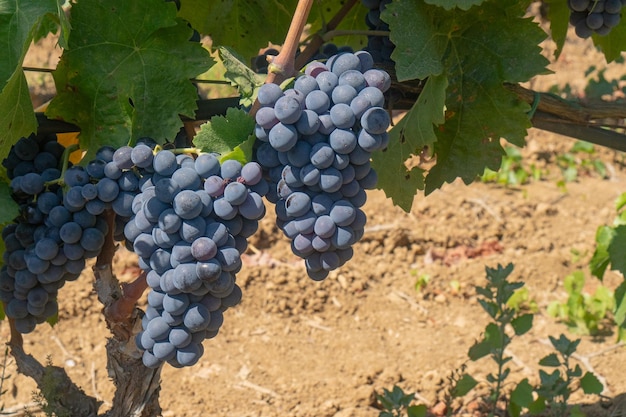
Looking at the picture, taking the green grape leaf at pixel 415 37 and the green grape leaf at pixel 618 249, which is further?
the green grape leaf at pixel 618 249

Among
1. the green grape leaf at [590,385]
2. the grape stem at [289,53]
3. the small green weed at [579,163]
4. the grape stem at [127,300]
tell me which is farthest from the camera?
the small green weed at [579,163]

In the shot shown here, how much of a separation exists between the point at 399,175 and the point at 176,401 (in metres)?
1.66

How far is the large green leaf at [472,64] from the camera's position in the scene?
1773 mm

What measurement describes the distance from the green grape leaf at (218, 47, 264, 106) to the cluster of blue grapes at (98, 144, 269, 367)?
0.59 feet

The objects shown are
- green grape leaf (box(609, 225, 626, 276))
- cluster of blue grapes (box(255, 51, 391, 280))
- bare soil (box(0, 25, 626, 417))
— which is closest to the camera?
cluster of blue grapes (box(255, 51, 391, 280))

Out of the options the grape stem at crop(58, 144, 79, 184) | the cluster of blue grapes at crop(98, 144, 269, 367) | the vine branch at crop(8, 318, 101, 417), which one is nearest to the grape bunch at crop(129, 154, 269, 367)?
the cluster of blue grapes at crop(98, 144, 269, 367)

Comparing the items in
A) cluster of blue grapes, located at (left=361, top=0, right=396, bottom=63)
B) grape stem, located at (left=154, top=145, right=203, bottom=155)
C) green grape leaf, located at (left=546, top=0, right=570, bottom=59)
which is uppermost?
green grape leaf, located at (left=546, top=0, right=570, bottom=59)

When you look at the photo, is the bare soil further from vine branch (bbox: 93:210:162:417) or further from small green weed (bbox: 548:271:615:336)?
vine branch (bbox: 93:210:162:417)

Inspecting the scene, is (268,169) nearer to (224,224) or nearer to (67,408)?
(224,224)

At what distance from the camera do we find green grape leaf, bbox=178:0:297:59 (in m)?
2.30

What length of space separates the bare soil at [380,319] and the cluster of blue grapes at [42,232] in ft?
2.91

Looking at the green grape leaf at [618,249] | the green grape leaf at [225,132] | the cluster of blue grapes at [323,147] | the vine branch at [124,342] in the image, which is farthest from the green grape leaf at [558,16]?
the vine branch at [124,342]

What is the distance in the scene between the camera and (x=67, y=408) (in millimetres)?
2311

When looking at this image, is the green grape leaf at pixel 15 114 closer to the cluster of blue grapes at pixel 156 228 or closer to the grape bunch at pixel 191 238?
the cluster of blue grapes at pixel 156 228
